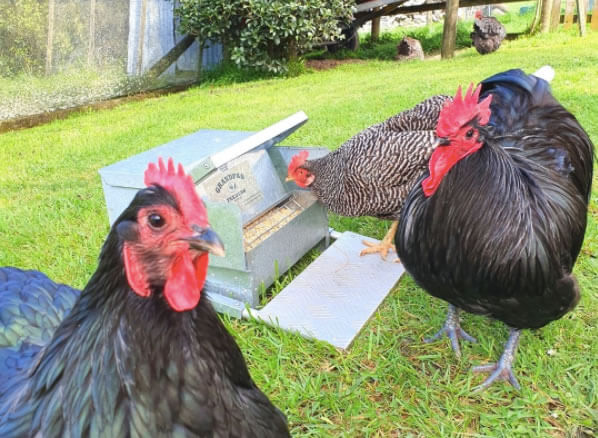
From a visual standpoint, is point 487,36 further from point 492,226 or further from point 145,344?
point 145,344

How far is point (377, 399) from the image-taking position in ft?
7.57

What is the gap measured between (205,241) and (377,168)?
242cm

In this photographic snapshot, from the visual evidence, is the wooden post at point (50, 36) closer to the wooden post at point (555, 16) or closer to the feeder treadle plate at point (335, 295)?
the feeder treadle plate at point (335, 295)

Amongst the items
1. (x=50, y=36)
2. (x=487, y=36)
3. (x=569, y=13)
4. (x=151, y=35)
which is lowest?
(x=50, y=36)

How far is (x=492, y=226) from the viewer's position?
6.50 feet

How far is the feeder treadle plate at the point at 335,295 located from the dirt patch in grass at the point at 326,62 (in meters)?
8.97

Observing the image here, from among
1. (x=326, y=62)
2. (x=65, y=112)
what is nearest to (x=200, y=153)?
(x=65, y=112)

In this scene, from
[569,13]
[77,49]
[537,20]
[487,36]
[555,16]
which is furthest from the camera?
[537,20]

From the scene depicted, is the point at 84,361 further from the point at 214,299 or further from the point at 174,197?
the point at 214,299

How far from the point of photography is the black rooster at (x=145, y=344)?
1.05m

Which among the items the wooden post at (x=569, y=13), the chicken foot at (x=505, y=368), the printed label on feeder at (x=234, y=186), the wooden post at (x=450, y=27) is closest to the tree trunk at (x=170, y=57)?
the wooden post at (x=450, y=27)

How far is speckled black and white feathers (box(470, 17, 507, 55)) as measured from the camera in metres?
11.0

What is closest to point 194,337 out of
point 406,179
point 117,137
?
point 406,179

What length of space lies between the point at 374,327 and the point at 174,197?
1.98 meters
